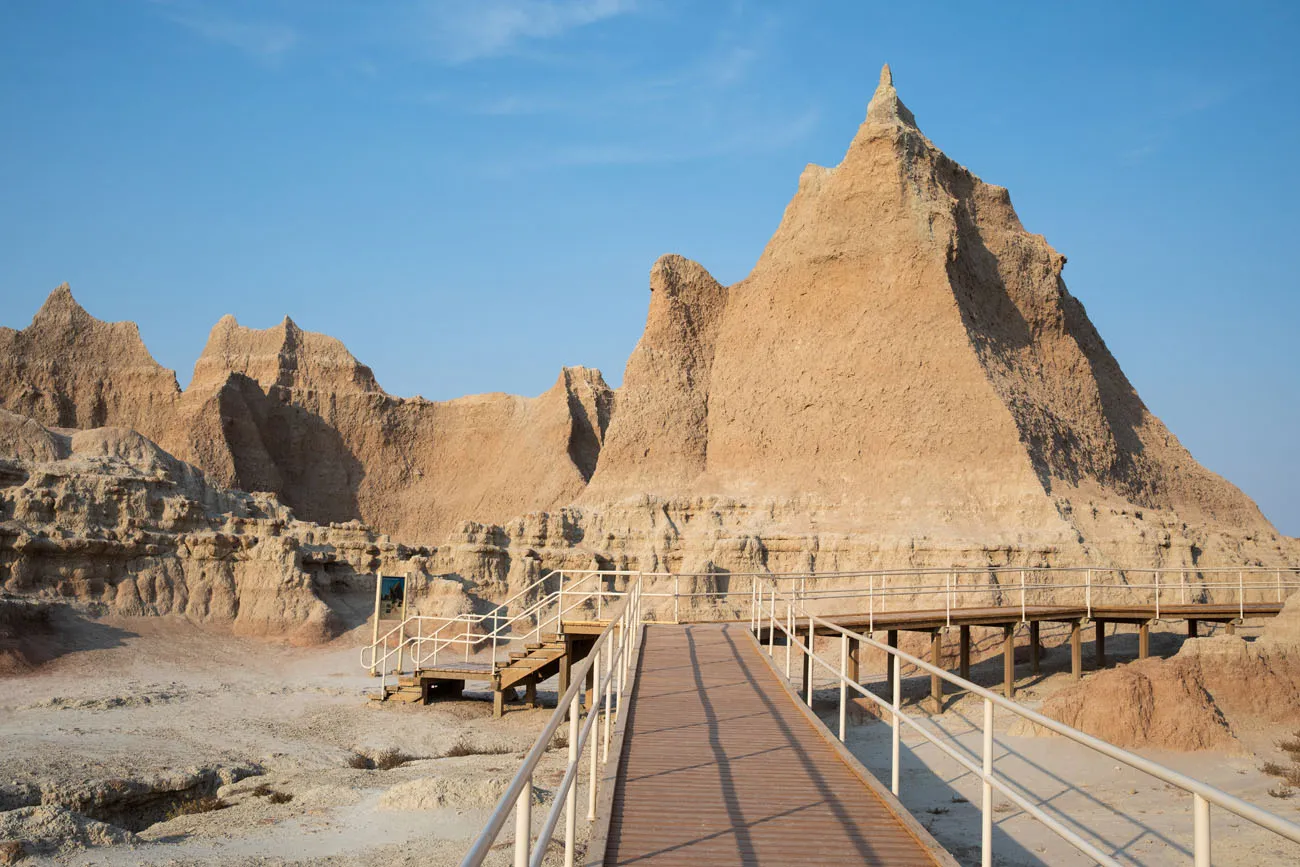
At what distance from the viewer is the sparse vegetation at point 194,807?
12948mm

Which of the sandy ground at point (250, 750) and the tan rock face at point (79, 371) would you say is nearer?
the sandy ground at point (250, 750)

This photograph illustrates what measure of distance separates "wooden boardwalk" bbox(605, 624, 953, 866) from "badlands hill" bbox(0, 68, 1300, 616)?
2214 centimetres

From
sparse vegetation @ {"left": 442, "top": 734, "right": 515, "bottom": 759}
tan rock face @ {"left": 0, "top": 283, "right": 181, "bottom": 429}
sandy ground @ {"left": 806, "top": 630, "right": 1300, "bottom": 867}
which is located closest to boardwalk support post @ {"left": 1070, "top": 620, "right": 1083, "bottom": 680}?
sandy ground @ {"left": 806, "top": 630, "right": 1300, "bottom": 867}

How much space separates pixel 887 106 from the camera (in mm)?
41375

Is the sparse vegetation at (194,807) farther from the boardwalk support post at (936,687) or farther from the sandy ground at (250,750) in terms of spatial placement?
the boardwalk support post at (936,687)

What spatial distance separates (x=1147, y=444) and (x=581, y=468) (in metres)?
34.5

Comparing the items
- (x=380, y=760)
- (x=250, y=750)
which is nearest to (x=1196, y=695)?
(x=380, y=760)

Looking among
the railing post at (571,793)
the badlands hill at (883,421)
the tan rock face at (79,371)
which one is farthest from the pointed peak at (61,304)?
the railing post at (571,793)

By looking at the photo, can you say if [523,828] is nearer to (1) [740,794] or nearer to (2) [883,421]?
(1) [740,794]

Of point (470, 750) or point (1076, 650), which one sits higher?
point (1076, 650)

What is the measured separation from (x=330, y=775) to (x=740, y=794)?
9549 mm

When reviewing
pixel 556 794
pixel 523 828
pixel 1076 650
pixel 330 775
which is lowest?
pixel 330 775

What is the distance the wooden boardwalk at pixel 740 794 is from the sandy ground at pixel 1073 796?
6.46ft

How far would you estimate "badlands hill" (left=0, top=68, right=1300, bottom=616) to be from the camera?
32875 mm
